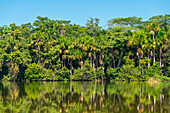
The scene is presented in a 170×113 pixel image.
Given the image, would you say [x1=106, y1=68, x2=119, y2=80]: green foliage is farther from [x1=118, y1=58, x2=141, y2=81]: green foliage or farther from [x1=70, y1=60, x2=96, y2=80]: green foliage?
[x1=70, y1=60, x2=96, y2=80]: green foliage

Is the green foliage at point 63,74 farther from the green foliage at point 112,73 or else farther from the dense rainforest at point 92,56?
the green foliage at point 112,73

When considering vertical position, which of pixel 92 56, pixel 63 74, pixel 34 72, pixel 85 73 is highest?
pixel 92 56

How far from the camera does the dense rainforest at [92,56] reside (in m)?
49.3

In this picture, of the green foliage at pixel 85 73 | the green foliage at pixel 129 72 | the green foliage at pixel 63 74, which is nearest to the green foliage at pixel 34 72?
the green foliage at pixel 63 74

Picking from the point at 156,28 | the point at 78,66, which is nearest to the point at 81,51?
A: the point at 78,66

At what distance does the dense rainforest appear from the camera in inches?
1941

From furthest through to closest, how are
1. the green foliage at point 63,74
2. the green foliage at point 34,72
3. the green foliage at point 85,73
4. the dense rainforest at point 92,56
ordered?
the green foliage at point 34,72 < the green foliage at point 63,74 < the green foliage at point 85,73 < the dense rainforest at point 92,56

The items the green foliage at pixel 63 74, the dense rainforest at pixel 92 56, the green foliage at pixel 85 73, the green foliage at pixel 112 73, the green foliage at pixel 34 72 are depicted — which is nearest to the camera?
the dense rainforest at pixel 92 56

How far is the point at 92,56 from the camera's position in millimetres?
55688

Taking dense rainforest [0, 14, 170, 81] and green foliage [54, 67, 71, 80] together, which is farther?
green foliage [54, 67, 71, 80]

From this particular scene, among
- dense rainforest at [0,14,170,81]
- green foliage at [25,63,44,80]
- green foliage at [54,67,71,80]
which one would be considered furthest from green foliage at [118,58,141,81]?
green foliage at [25,63,44,80]

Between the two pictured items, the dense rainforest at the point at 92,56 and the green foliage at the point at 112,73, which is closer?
the dense rainforest at the point at 92,56

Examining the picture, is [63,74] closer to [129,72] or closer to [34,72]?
[34,72]

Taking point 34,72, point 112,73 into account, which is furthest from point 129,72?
point 34,72
